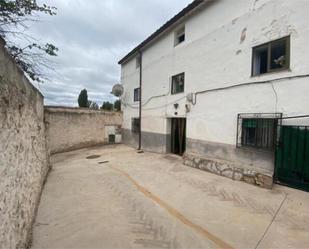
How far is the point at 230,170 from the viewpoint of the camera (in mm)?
6777

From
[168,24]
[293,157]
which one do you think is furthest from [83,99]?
[293,157]

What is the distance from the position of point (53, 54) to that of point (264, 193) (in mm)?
6532

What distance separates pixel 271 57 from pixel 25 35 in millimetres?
6586


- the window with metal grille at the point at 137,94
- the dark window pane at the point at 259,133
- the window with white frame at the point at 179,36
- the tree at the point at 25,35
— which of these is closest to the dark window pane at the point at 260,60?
the dark window pane at the point at 259,133

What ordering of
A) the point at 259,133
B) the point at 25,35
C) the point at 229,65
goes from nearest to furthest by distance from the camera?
the point at 25,35 → the point at 259,133 → the point at 229,65

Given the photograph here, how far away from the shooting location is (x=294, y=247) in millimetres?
3205

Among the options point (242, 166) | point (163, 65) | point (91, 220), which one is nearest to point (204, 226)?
point (91, 220)

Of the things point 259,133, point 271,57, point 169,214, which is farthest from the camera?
point 259,133

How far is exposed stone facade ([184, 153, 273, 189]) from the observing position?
19.1ft

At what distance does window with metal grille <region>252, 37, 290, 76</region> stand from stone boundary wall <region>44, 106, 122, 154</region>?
11490 millimetres

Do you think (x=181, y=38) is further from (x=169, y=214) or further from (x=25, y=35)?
(x=169, y=214)

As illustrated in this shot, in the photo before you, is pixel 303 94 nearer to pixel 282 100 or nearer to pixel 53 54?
pixel 282 100

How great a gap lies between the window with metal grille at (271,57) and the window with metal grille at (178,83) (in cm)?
383

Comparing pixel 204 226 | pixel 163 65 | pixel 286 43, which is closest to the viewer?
pixel 204 226
